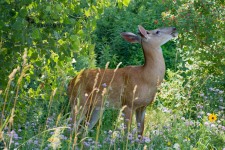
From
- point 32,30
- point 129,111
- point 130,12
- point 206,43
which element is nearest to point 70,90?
point 129,111

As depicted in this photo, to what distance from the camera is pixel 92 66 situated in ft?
32.6

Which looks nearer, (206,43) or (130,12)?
(206,43)

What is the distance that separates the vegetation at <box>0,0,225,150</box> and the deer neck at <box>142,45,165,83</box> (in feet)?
0.88

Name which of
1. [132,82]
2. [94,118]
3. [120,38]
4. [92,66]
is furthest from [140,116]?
[120,38]

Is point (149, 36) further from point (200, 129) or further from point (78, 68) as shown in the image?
point (78, 68)

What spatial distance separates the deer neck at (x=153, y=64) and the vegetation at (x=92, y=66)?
27 cm

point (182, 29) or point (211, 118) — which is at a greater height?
point (182, 29)

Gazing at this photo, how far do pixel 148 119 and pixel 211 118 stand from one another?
126 cm

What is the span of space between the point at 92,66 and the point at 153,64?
83.2 inches

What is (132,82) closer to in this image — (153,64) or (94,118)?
(153,64)

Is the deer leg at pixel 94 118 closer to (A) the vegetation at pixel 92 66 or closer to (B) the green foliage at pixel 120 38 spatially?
(A) the vegetation at pixel 92 66

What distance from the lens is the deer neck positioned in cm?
793

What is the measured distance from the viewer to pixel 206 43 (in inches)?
353

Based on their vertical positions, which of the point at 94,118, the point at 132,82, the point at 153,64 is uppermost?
the point at 153,64
